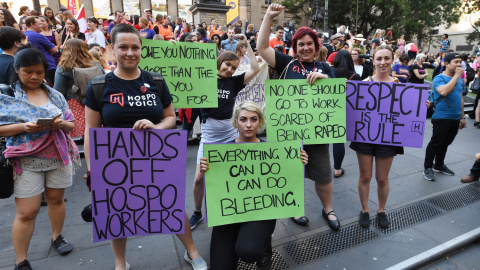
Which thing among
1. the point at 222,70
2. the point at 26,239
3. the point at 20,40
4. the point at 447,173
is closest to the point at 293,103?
the point at 222,70

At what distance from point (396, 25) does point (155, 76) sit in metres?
32.5

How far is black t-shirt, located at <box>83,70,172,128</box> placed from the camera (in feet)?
6.29

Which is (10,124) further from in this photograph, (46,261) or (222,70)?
(222,70)

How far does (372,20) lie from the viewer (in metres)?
Answer: 29.2

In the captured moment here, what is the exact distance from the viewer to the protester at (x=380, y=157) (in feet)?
9.31

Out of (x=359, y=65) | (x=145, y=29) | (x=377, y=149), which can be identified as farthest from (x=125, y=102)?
(x=145, y=29)

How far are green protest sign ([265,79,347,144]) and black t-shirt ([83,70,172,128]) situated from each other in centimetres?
106

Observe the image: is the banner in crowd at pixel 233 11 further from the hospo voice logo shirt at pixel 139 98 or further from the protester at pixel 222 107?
the hospo voice logo shirt at pixel 139 98

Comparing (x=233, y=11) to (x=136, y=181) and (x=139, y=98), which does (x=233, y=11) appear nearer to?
(x=139, y=98)

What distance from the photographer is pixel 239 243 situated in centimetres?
202

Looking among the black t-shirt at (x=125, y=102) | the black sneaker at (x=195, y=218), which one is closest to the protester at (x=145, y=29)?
the black sneaker at (x=195, y=218)

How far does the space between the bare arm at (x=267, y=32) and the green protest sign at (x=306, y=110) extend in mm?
334

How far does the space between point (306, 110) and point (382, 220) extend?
157cm

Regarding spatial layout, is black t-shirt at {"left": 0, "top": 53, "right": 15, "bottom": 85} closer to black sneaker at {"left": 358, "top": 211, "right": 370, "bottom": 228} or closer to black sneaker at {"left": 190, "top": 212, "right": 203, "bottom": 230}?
black sneaker at {"left": 190, "top": 212, "right": 203, "bottom": 230}
